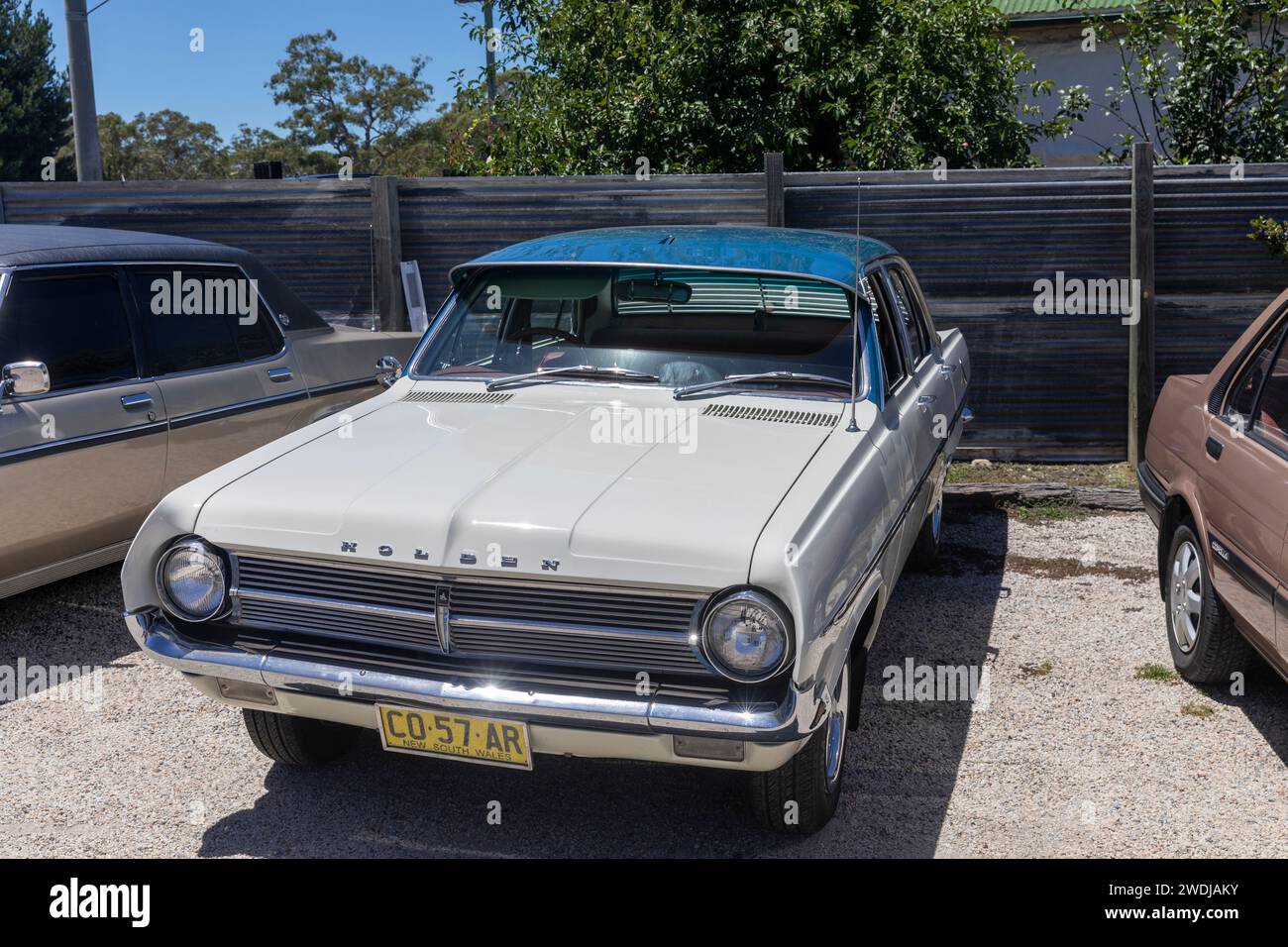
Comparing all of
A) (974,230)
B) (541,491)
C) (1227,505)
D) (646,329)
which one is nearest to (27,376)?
(646,329)

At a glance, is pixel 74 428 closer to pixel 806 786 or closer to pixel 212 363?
pixel 212 363

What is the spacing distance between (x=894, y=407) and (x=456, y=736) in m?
2.10

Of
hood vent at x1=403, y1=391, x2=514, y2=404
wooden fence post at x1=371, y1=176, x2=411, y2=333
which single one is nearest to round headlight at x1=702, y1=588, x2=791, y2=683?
hood vent at x1=403, y1=391, x2=514, y2=404

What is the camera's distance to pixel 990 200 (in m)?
8.12

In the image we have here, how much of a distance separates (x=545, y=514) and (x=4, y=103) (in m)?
38.3

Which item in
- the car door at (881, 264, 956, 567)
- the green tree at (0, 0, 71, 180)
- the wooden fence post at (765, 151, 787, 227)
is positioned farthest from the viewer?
the green tree at (0, 0, 71, 180)

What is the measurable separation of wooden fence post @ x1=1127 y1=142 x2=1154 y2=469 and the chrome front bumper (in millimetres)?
5531

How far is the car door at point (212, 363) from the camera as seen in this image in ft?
19.1

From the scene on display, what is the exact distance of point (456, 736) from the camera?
3336 mm

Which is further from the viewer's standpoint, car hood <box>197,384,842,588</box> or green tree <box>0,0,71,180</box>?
green tree <box>0,0,71,180</box>

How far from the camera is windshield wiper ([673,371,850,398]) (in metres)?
4.37

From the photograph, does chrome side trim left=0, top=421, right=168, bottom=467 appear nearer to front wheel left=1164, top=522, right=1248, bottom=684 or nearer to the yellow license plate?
the yellow license plate

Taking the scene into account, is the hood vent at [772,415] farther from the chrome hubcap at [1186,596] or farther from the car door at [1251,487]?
the chrome hubcap at [1186,596]

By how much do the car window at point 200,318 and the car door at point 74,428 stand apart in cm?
15
